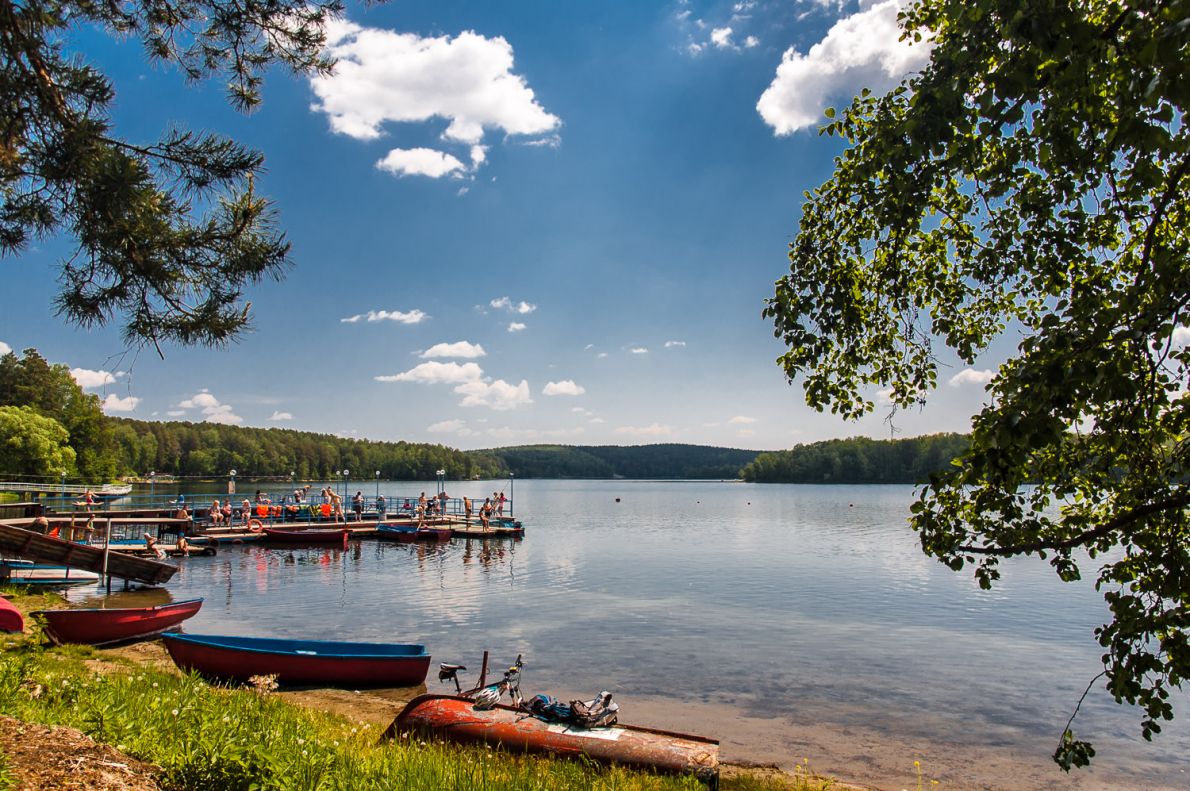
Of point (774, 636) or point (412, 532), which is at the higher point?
point (774, 636)

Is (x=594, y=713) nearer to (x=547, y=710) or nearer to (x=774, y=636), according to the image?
(x=547, y=710)

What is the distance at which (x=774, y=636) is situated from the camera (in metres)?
21.5

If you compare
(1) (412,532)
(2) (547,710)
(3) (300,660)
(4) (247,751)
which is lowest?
(1) (412,532)

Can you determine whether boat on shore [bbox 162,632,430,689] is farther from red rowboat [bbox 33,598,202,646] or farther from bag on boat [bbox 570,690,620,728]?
bag on boat [bbox 570,690,620,728]

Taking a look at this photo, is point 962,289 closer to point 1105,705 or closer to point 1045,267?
point 1045,267

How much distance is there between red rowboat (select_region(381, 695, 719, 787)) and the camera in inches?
333

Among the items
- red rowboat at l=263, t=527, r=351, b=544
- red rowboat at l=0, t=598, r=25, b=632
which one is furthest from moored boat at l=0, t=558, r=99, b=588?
red rowboat at l=263, t=527, r=351, b=544

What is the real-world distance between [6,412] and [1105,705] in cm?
8968

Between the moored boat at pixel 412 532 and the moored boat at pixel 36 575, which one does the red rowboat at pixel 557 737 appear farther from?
the moored boat at pixel 412 532

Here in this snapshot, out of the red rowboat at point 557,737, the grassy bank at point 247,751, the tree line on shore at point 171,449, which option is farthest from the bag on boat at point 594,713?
the tree line on shore at point 171,449

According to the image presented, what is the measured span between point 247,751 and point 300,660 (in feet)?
33.3

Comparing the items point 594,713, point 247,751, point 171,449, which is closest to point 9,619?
point 247,751

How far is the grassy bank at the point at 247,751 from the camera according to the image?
17.4 feet

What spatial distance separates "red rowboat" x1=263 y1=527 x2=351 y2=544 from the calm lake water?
1.60 metres
